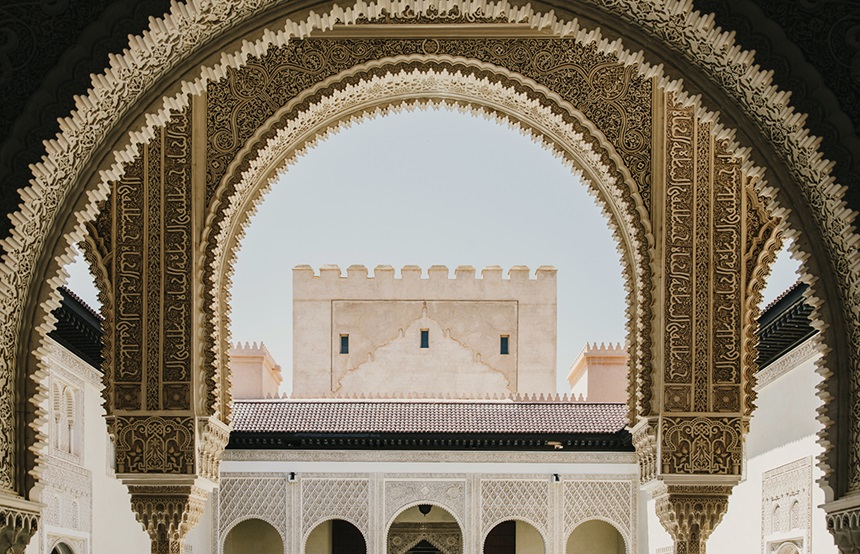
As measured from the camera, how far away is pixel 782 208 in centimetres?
450

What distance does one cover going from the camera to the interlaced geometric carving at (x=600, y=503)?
1566 cm

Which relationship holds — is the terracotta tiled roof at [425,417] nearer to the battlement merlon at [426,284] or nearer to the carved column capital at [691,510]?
the carved column capital at [691,510]

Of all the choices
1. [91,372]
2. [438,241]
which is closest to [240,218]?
[91,372]

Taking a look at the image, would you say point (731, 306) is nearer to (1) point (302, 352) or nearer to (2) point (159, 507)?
(2) point (159, 507)

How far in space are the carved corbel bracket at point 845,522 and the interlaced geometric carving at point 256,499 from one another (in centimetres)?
1196

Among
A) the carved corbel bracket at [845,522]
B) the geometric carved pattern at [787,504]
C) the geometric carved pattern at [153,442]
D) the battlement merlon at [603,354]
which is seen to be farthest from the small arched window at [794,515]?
the battlement merlon at [603,354]

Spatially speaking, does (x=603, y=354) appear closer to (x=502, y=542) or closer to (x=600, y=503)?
(x=502, y=542)

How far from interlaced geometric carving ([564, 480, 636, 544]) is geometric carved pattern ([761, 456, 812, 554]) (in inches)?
159

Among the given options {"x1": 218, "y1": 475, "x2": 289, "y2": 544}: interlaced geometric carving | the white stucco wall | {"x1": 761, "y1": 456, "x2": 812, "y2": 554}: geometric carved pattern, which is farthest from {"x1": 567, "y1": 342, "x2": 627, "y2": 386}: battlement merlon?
{"x1": 761, "y1": 456, "x2": 812, "y2": 554}: geometric carved pattern

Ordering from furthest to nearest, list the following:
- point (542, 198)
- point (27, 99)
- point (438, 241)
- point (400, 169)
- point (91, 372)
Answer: point (438, 241)
point (400, 169)
point (542, 198)
point (91, 372)
point (27, 99)

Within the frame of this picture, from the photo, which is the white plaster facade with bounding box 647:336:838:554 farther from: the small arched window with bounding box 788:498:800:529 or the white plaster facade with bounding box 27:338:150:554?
the white plaster facade with bounding box 27:338:150:554

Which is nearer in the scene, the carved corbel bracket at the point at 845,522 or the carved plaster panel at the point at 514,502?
the carved corbel bracket at the point at 845,522

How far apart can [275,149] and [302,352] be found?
18913mm

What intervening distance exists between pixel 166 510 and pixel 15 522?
322 cm
